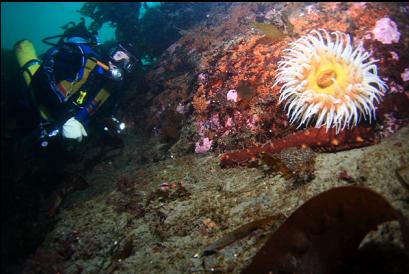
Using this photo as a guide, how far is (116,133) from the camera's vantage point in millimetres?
5586

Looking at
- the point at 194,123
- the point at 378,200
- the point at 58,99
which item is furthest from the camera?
the point at 58,99

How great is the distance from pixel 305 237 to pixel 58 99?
16.1 ft

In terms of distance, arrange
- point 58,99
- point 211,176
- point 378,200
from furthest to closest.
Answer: point 58,99 < point 211,176 < point 378,200

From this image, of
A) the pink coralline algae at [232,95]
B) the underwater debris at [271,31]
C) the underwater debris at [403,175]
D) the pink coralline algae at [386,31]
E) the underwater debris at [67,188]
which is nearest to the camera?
the underwater debris at [403,175]

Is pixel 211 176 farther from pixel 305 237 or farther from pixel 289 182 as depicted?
pixel 305 237

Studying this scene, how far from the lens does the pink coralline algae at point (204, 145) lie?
3928 mm

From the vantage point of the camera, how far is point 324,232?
6.79ft

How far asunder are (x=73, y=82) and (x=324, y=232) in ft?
15.9

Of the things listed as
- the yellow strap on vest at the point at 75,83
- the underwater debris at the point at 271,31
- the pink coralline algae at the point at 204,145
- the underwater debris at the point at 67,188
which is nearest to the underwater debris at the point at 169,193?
the pink coralline algae at the point at 204,145

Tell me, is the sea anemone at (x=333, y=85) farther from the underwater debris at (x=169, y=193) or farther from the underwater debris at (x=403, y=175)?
the underwater debris at (x=169, y=193)

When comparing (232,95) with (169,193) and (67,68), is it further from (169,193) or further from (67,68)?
(67,68)

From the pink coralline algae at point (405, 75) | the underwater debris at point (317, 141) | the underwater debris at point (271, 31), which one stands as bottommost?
the underwater debris at point (317, 141)

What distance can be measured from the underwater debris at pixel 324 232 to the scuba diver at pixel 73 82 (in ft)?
13.4

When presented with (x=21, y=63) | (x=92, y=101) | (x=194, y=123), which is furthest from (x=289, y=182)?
(x=21, y=63)
